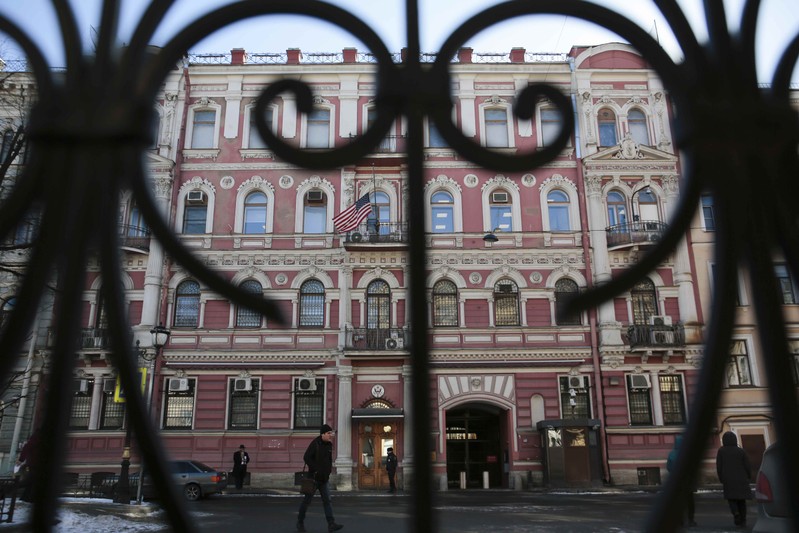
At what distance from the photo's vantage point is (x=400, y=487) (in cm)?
2117

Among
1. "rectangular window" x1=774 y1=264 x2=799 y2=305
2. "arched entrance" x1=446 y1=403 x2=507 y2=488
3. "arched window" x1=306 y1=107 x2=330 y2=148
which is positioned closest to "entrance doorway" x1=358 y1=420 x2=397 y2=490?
"arched entrance" x1=446 y1=403 x2=507 y2=488

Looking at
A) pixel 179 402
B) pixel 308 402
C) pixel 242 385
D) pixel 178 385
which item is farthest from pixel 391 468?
pixel 178 385

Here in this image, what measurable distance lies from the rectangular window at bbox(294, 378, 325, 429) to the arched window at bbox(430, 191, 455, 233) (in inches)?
286

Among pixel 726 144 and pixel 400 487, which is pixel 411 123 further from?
pixel 400 487

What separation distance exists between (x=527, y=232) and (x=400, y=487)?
10298 mm

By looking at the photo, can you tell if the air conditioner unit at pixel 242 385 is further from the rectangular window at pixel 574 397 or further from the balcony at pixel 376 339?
the rectangular window at pixel 574 397

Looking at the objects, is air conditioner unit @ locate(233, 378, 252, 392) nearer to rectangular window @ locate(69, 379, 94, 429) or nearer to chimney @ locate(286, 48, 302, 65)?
rectangular window @ locate(69, 379, 94, 429)

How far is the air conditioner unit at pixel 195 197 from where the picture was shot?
955 inches

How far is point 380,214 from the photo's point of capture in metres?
24.3

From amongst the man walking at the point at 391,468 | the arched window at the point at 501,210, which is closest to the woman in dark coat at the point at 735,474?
the man walking at the point at 391,468

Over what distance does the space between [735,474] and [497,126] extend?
18.4m

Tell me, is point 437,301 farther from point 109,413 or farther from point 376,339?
point 109,413

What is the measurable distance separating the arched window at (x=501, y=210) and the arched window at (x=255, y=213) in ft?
28.9

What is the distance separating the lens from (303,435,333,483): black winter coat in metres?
9.88
